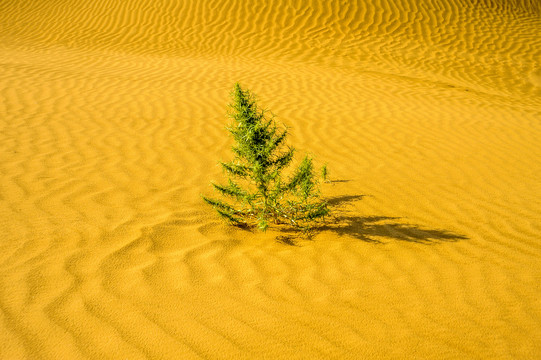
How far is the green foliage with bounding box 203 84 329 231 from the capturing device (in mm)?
3333

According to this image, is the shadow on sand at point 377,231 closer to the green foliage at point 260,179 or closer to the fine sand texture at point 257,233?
the fine sand texture at point 257,233

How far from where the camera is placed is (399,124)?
6609mm

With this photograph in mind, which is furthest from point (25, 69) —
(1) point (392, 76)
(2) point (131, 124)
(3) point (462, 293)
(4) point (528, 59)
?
(4) point (528, 59)

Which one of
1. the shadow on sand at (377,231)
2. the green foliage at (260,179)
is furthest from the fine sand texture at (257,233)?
the green foliage at (260,179)

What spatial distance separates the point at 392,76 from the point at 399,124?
13.5 feet

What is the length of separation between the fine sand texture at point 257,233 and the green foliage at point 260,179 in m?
0.17

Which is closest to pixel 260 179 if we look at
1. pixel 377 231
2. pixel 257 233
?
pixel 257 233

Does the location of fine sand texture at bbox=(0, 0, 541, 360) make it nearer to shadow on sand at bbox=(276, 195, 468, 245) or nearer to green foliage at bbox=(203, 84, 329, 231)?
shadow on sand at bbox=(276, 195, 468, 245)

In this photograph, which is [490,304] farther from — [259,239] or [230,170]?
[230,170]

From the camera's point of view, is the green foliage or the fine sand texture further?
the green foliage

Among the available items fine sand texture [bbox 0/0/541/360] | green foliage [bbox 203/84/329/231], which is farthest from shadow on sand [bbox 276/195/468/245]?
green foliage [bbox 203/84/329/231]

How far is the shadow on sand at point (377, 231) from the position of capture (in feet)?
11.1

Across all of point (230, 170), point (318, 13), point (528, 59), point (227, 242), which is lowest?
point (227, 242)

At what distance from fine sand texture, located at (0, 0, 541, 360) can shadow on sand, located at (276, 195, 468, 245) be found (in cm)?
2
